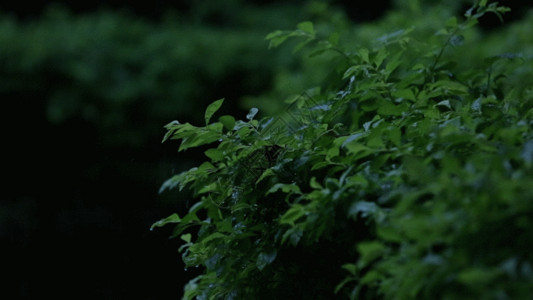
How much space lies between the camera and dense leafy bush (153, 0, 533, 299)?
3.74 feet

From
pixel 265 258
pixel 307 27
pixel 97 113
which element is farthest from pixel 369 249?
pixel 97 113

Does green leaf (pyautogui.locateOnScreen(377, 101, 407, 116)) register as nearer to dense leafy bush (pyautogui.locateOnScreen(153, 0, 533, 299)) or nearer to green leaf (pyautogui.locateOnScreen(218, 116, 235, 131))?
dense leafy bush (pyautogui.locateOnScreen(153, 0, 533, 299))

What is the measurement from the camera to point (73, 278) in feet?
19.4

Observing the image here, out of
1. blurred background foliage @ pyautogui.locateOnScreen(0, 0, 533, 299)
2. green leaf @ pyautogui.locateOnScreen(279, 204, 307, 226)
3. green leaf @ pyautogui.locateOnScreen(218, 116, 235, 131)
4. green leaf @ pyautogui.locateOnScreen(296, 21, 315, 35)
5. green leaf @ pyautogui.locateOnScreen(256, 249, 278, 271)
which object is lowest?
blurred background foliage @ pyautogui.locateOnScreen(0, 0, 533, 299)

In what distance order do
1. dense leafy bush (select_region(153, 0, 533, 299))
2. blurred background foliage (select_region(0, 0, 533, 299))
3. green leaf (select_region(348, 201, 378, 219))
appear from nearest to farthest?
dense leafy bush (select_region(153, 0, 533, 299)), green leaf (select_region(348, 201, 378, 219)), blurred background foliage (select_region(0, 0, 533, 299))

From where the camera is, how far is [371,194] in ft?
5.03

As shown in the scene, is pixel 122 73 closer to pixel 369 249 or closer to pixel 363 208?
pixel 363 208

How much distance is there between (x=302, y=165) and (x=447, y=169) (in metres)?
0.61

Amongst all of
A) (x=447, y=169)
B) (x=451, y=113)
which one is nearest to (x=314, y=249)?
(x=451, y=113)

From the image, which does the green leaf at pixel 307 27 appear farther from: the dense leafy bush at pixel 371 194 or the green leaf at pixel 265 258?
the green leaf at pixel 265 258

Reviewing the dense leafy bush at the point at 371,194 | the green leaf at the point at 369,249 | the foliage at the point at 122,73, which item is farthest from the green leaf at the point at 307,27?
the foliage at the point at 122,73

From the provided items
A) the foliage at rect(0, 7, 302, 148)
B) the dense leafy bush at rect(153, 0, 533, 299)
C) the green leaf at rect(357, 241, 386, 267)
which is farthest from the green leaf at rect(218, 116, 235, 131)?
the foliage at rect(0, 7, 302, 148)

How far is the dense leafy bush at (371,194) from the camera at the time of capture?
3.74ft

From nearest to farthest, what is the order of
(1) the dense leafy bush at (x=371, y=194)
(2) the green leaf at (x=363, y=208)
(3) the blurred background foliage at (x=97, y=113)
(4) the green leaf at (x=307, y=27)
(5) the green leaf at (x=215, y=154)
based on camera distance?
(1) the dense leafy bush at (x=371, y=194) → (2) the green leaf at (x=363, y=208) → (5) the green leaf at (x=215, y=154) → (4) the green leaf at (x=307, y=27) → (3) the blurred background foliage at (x=97, y=113)
